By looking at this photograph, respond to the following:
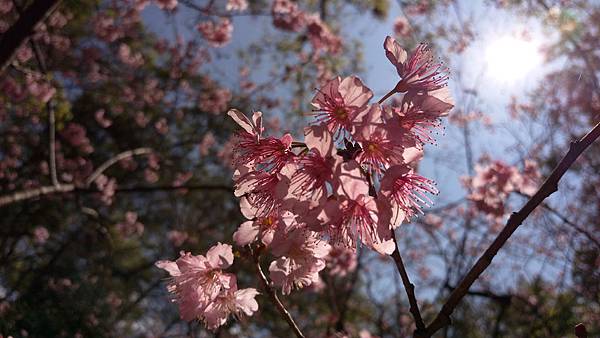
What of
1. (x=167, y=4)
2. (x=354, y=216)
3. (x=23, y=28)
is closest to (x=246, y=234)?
(x=354, y=216)

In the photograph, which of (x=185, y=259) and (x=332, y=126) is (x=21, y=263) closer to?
(x=185, y=259)

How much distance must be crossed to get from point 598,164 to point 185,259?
5312 millimetres

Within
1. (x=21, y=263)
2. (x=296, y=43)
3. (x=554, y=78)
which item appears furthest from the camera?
(x=296, y=43)

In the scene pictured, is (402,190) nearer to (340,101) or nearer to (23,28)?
(340,101)

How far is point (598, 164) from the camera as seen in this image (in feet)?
17.8

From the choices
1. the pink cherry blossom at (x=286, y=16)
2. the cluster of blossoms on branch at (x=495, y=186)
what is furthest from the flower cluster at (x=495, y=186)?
the pink cherry blossom at (x=286, y=16)

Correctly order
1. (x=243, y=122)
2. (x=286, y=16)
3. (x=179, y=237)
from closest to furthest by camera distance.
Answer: (x=243, y=122) → (x=286, y=16) → (x=179, y=237)

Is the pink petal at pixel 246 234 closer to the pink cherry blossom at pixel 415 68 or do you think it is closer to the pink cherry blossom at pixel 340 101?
the pink cherry blossom at pixel 340 101

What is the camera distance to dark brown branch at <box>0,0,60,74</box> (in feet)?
11.3

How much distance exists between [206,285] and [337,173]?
0.73 m

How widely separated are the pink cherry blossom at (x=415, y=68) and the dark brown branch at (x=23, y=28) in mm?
2874

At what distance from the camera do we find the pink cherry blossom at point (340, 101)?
1.35 meters

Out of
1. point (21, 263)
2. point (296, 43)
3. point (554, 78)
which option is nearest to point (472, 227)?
point (554, 78)

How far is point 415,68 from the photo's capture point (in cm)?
154
